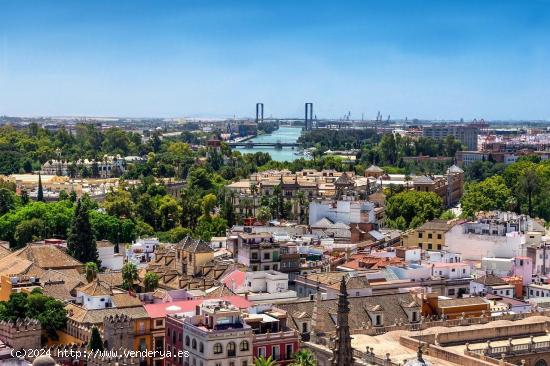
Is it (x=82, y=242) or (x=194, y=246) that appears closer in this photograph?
(x=194, y=246)

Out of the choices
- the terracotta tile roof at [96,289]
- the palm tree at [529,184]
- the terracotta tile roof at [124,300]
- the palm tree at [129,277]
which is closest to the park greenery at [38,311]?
the terracotta tile roof at [96,289]

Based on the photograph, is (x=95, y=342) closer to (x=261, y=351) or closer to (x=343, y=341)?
(x=261, y=351)

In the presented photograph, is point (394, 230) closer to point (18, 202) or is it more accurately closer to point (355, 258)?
point (355, 258)

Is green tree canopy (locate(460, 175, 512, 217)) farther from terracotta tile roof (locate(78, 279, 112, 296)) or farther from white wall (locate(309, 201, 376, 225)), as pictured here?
terracotta tile roof (locate(78, 279, 112, 296))

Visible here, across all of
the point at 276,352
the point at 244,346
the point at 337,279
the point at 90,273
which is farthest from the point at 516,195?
the point at 244,346

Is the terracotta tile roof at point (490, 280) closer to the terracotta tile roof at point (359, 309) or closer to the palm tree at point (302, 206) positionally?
the terracotta tile roof at point (359, 309)

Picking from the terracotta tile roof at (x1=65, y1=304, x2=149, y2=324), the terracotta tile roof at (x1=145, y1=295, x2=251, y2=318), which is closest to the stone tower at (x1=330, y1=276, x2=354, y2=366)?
the terracotta tile roof at (x1=145, y1=295, x2=251, y2=318)
